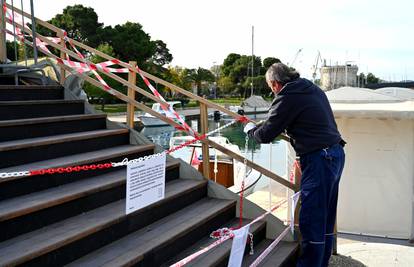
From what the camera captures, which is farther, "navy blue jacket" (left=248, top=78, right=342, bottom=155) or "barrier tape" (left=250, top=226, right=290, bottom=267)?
"barrier tape" (left=250, top=226, right=290, bottom=267)

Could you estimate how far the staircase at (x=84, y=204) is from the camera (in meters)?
2.97

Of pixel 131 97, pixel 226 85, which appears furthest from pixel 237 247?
pixel 226 85

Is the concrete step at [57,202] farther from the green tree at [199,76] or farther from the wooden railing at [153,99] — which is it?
the green tree at [199,76]

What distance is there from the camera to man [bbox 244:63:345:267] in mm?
3598

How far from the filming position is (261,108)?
52469 mm

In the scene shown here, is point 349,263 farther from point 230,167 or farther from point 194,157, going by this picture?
point 230,167

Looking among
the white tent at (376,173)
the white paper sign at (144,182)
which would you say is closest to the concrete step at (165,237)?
the white paper sign at (144,182)

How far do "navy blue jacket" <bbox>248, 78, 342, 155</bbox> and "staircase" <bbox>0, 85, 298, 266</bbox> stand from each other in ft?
3.91

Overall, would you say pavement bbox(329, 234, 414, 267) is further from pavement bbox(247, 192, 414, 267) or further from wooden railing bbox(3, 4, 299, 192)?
wooden railing bbox(3, 4, 299, 192)

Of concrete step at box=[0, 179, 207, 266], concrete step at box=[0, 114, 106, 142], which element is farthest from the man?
concrete step at box=[0, 114, 106, 142]

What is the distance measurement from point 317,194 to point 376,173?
2.85m

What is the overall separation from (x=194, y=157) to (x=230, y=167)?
1856 mm

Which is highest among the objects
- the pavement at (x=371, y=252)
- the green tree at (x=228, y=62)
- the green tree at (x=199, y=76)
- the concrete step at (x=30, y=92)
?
the green tree at (x=228, y=62)

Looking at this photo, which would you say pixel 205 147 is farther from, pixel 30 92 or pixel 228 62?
pixel 228 62
